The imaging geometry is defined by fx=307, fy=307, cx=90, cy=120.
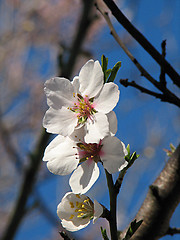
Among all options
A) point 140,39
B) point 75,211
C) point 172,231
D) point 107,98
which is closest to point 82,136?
point 107,98

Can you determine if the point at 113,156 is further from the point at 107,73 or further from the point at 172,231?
the point at 172,231

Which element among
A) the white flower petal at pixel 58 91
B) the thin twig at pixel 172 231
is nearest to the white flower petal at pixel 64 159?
the white flower petal at pixel 58 91

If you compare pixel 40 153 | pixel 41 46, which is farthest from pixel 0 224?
pixel 40 153

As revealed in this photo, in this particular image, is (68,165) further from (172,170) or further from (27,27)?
(27,27)

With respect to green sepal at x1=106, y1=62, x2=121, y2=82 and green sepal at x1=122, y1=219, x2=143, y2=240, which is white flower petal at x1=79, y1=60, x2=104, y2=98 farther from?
green sepal at x1=122, y1=219, x2=143, y2=240

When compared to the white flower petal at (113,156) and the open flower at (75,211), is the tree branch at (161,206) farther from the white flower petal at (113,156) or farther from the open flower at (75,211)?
the white flower petal at (113,156)

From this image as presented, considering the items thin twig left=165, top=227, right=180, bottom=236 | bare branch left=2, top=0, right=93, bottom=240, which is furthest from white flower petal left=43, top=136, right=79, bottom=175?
bare branch left=2, top=0, right=93, bottom=240
